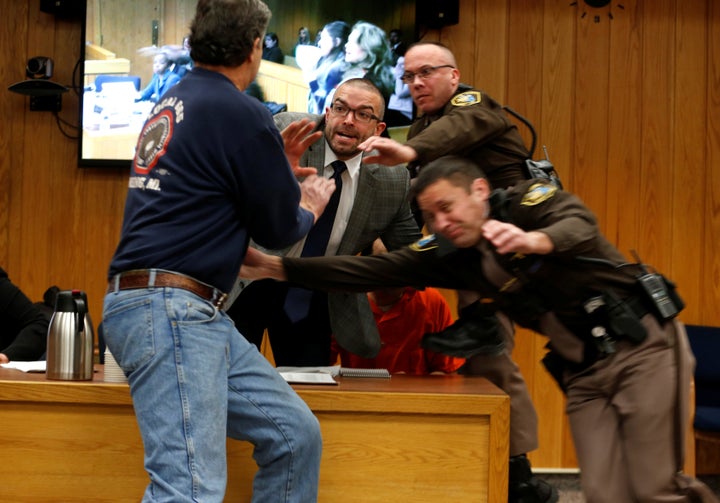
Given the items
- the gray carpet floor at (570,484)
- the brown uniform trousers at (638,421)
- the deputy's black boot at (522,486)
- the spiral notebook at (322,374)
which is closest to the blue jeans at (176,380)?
the spiral notebook at (322,374)

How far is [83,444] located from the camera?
9.13ft

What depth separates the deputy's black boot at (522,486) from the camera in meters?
3.33

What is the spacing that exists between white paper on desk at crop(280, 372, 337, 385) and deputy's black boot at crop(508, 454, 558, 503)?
2.63 feet

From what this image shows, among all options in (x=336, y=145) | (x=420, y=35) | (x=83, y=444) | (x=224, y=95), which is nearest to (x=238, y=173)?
(x=224, y=95)

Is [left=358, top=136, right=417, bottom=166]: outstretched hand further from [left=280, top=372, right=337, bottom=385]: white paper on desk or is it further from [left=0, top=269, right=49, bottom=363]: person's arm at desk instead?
[left=0, top=269, right=49, bottom=363]: person's arm at desk

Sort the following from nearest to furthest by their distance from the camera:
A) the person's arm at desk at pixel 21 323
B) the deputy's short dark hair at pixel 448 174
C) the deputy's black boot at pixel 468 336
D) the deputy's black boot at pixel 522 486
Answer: the deputy's short dark hair at pixel 448 174 → the deputy's black boot at pixel 468 336 → the deputy's black boot at pixel 522 486 → the person's arm at desk at pixel 21 323

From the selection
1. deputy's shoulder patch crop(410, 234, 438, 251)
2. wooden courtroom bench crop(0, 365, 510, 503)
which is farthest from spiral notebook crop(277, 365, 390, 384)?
deputy's shoulder patch crop(410, 234, 438, 251)

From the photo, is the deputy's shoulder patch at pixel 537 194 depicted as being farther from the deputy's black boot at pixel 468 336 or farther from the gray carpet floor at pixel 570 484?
the gray carpet floor at pixel 570 484

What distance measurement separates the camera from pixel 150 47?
16.6 feet

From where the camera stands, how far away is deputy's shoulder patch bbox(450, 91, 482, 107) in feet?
11.2

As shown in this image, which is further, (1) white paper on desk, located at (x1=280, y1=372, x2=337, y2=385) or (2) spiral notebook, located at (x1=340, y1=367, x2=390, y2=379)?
(2) spiral notebook, located at (x1=340, y1=367, x2=390, y2=379)

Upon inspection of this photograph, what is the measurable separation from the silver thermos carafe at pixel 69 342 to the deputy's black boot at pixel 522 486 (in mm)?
1502

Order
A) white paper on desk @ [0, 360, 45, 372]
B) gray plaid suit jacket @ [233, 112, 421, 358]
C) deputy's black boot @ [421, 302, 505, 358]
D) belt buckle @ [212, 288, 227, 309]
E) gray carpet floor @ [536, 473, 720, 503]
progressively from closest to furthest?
belt buckle @ [212, 288, 227, 309] < white paper on desk @ [0, 360, 45, 372] < deputy's black boot @ [421, 302, 505, 358] < gray plaid suit jacket @ [233, 112, 421, 358] < gray carpet floor @ [536, 473, 720, 503]

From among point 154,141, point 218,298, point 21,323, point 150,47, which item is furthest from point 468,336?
point 150,47
